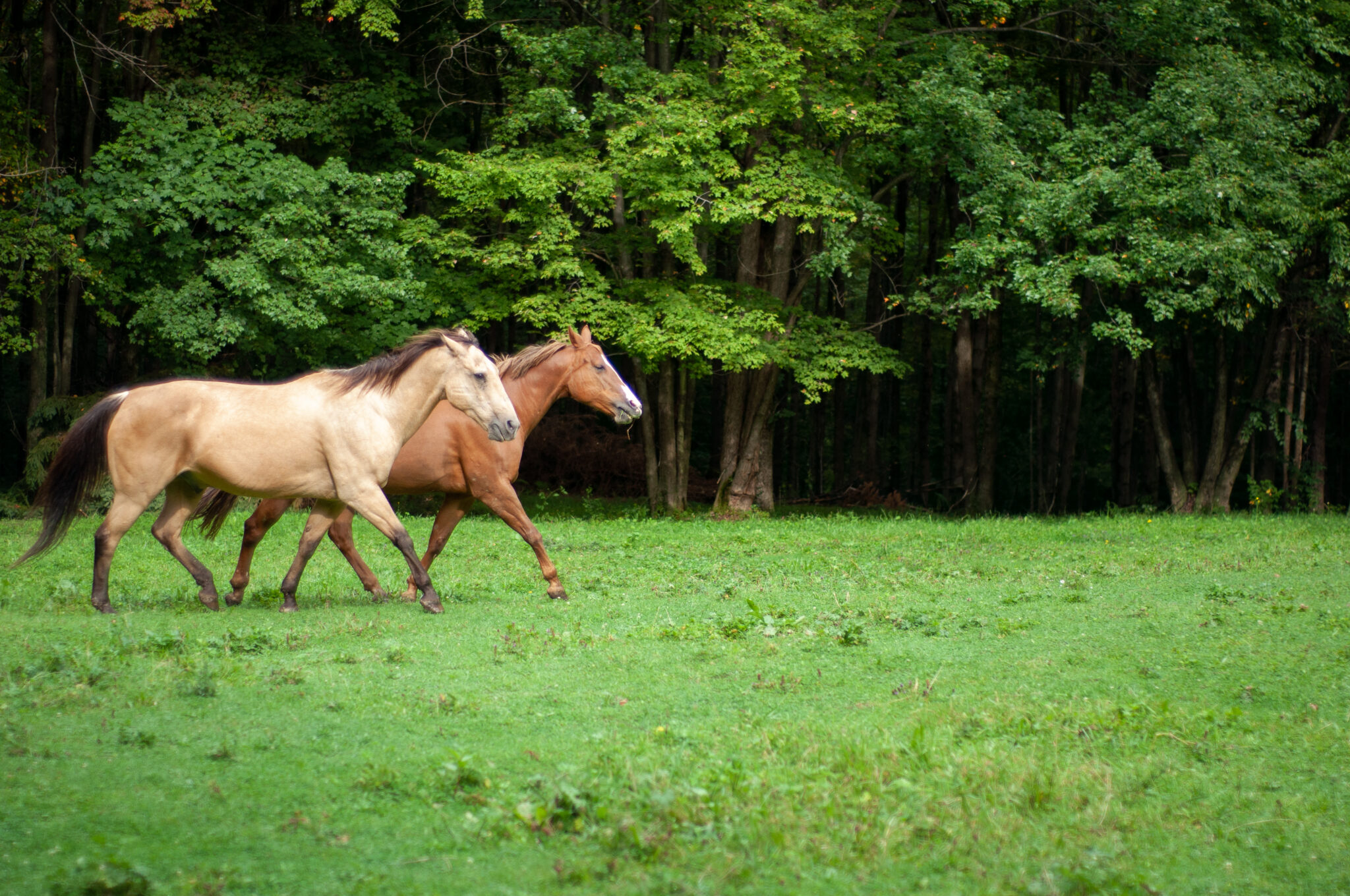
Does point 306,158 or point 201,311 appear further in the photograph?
point 306,158

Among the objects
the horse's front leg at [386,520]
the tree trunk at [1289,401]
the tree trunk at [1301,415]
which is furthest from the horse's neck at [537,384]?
the tree trunk at [1301,415]

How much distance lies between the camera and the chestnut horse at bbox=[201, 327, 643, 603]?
998 centimetres

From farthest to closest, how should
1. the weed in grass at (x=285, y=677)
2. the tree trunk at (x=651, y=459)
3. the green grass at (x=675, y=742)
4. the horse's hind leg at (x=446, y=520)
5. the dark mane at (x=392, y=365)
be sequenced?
the tree trunk at (x=651, y=459) < the horse's hind leg at (x=446, y=520) < the dark mane at (x=392, y=365) < the weed in grass at (x=285, y=677) < the green grass at (x=675, y=742)

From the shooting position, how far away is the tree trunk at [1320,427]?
24500 millimetres

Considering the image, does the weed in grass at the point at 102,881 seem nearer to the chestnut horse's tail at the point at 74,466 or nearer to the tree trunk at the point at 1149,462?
the chestnut horse's tail at the point at 74,466

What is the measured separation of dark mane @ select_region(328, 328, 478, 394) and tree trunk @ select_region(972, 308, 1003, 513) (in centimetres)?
1820

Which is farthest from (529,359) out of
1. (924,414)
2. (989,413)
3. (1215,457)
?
(924,414)

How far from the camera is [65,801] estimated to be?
4410 millimetres

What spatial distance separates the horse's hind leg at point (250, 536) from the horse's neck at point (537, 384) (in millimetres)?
2540

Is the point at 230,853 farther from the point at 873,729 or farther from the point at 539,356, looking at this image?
the point at 539,356

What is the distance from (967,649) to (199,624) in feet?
19.3

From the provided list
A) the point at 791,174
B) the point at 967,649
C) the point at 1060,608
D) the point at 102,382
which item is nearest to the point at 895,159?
the point at 791,174

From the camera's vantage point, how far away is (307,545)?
929 cm

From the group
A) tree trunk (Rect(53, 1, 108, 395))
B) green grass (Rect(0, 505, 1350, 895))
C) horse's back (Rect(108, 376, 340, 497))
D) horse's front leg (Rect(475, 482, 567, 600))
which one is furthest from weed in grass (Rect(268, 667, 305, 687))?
tree trunk (Rect(53, 1, 108, 395))
